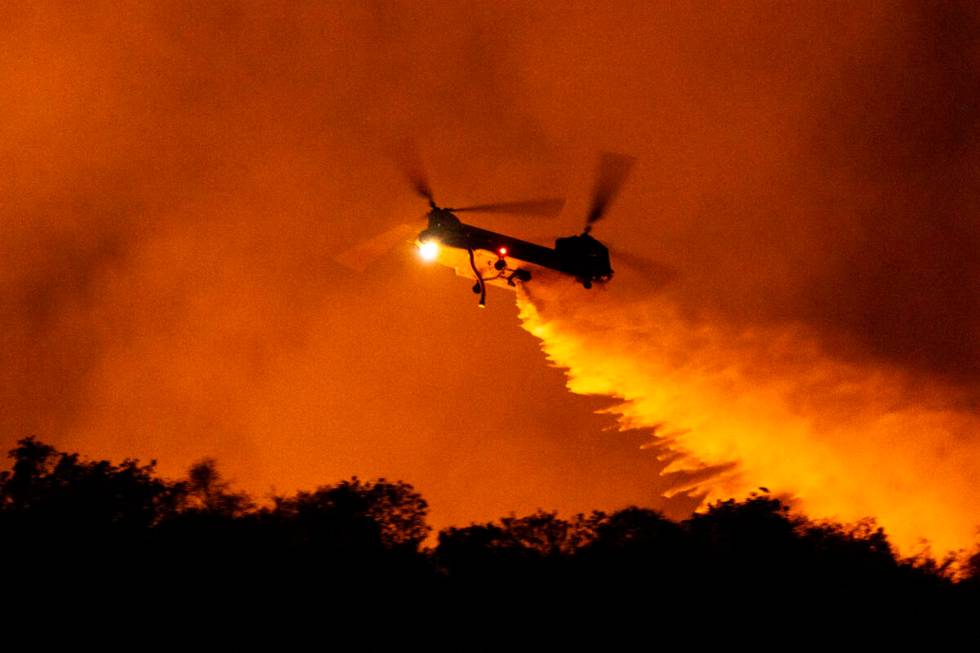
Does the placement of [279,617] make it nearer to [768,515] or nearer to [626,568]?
[626,568]

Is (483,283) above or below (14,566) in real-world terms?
above

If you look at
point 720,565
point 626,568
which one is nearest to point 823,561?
point 720,565

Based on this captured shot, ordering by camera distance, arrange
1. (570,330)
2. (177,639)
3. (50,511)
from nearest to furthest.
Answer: (177,639) < (50,511) < (570,330)

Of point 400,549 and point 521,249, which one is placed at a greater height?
point 521,249

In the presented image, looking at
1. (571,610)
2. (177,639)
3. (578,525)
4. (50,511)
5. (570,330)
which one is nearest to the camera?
(177,639)

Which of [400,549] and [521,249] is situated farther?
[400,549]

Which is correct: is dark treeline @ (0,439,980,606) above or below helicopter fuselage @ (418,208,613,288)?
below

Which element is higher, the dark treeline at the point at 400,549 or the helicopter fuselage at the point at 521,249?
the helicopter fuselage at the point at 521,249

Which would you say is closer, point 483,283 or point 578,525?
point 483,283
